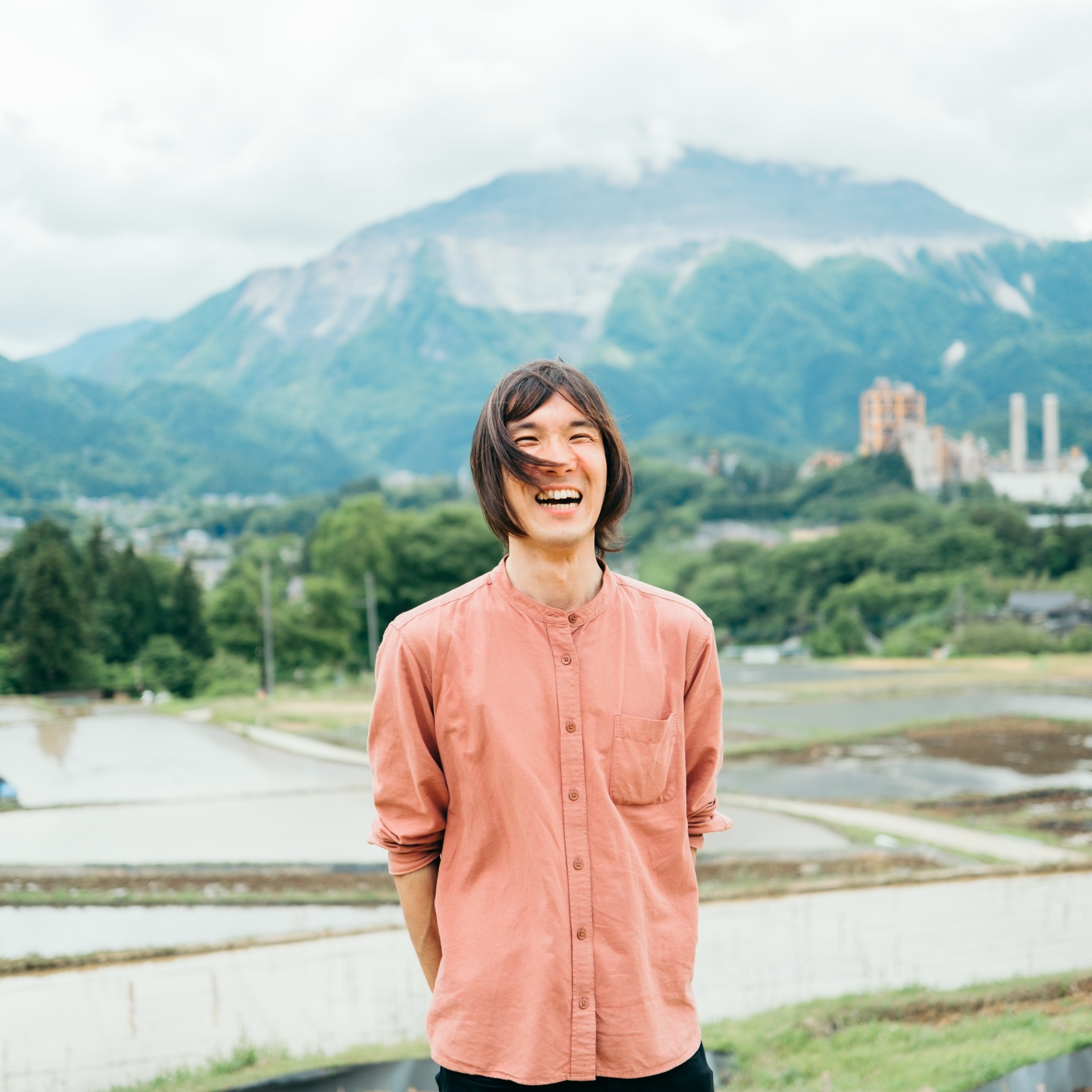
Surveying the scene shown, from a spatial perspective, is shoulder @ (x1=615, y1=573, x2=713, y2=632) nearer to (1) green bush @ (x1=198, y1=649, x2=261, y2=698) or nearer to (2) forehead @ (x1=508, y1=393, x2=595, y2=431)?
(2) forehead @ (x1=508, y1=393, x2=595, y2=431)

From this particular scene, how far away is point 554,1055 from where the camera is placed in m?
1.69

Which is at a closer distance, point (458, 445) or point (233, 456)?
point (233, 456)

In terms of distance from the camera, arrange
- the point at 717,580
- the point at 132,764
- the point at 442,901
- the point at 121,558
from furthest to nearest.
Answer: the point at 717,580, the point at 121,558, the point at 132,764, the point at 442,901

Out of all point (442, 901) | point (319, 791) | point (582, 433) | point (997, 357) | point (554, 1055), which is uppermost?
point (997, 357)

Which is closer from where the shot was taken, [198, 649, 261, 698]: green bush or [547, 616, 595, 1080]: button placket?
[547, 616, 595, 1080]: button placket

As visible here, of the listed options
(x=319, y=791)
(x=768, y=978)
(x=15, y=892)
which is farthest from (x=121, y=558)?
(x=768, y=978)

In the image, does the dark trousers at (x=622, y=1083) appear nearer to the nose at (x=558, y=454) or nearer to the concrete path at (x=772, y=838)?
the nose at (x=558, y=454)

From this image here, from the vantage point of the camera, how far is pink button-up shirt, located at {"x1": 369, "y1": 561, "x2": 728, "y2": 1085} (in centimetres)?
172

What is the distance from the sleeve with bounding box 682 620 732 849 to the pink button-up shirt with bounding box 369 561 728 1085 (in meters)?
0.08

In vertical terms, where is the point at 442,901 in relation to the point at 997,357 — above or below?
below

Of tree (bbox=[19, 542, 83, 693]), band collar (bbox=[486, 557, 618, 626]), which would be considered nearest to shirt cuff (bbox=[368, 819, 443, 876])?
band collar (bbox=[486, 557, 618, 626])

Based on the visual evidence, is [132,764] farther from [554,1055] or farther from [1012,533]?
[1012,533]

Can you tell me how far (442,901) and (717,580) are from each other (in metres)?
51.6

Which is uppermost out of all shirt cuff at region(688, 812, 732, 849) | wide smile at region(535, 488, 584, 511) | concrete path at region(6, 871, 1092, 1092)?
wide smile at region(535, 488, 584, 511)
